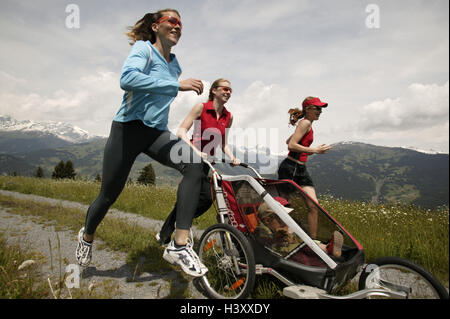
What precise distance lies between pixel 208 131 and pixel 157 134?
0.85 m

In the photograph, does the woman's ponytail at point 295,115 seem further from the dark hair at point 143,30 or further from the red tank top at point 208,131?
A: the dark hair at point 143,30

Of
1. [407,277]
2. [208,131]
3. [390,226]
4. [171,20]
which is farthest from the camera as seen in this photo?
[390,226]

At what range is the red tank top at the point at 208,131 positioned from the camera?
337cm

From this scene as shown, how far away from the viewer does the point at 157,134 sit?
2.66 m

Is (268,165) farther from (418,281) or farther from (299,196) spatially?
(418,281)

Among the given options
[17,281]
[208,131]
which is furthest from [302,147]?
[17,281]

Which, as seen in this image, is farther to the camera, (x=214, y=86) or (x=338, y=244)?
(x=214, y=86)

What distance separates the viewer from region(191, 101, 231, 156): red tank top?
3.37 m

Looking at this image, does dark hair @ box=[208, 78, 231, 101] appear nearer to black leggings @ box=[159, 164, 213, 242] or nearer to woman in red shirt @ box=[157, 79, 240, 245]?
woman in red shirt @ box=[157, 79, 240, 245]

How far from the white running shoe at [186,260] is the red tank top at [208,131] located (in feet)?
4.42

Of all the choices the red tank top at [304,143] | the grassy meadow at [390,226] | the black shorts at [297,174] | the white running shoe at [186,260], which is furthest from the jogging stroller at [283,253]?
the grassy meadow at [390,226]

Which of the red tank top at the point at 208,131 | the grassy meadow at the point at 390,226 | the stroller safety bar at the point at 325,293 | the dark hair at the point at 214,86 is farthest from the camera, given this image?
the dark hair at the point at 214,86

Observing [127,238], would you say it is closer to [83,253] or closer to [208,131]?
[83,253]
